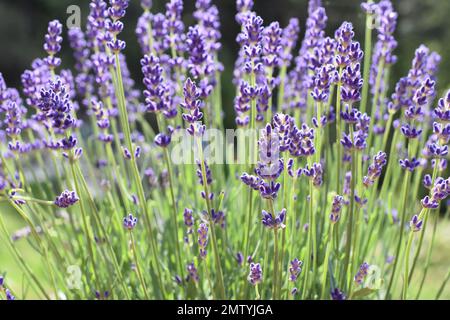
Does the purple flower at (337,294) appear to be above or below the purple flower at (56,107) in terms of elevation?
below

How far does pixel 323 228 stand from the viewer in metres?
2.29

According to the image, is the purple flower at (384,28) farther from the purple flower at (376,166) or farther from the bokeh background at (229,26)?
the bokeh background at (229,26)

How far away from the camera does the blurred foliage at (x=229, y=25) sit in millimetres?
7594

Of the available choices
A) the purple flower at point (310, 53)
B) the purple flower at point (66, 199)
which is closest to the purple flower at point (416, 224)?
the purple flower at point (310, 53)

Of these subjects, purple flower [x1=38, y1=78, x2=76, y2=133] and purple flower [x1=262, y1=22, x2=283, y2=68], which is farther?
purple flower [x1=262, y1=22, x2=283, y2=68]

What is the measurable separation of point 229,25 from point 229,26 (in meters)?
0.03

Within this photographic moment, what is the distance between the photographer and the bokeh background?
24.8ft

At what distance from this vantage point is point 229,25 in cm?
909

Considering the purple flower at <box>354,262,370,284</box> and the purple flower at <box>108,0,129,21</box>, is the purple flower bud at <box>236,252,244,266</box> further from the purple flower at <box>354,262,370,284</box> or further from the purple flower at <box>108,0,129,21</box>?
the purple flower at <box>108,0,129,21</box>

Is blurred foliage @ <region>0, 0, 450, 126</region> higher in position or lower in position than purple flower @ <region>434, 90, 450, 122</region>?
higher

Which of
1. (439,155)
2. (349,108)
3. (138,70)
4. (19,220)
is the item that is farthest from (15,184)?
(138,70)

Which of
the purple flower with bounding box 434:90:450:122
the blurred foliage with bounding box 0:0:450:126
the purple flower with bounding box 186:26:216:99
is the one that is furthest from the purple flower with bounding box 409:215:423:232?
the blurred foliage with bounding box 0:0:450:126
